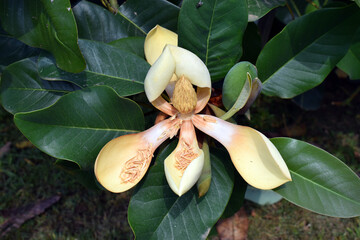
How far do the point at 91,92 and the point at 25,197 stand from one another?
1.08m

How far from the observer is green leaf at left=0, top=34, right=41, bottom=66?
3.20 ft

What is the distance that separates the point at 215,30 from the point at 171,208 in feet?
1.33

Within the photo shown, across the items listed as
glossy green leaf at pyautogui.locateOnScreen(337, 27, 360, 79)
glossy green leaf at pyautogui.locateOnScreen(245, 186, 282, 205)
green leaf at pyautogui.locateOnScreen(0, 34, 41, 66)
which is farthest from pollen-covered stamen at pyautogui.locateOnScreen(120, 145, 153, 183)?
glossy green leaf at pyautogui.locateOnScreen(245, 186, 282, 205)

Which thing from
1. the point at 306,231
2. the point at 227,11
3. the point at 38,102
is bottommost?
the point at 306,231

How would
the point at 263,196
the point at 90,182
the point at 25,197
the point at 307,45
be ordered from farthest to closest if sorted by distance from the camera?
the point at 25,197, the point at 263,196, the point at 90,182, the point at 307,45

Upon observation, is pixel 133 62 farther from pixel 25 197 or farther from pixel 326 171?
pixel 25 197

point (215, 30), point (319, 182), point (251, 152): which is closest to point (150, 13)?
point (215, 30)

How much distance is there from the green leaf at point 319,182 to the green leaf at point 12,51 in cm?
72

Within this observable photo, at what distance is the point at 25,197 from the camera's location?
62.5 inches

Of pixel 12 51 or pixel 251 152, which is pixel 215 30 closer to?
pixel 251 152

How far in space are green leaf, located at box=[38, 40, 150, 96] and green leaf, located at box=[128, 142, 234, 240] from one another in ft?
0.60

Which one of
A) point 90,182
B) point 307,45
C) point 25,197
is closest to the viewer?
point 307,45

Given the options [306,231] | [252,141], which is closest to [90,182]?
[252,141]

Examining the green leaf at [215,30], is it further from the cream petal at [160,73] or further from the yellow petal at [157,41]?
the cream petal at [160,73]
